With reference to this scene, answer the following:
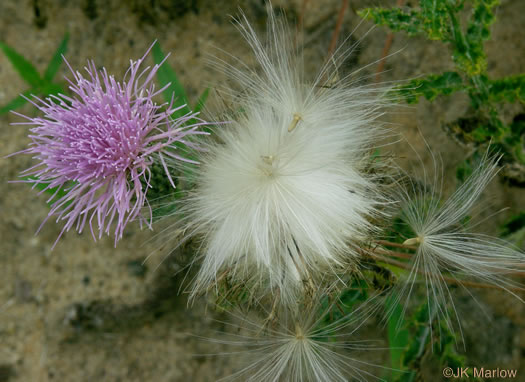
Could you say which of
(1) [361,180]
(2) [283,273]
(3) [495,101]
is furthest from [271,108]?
(3) [495,101]

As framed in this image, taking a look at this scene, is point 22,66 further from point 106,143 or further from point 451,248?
point 451,248

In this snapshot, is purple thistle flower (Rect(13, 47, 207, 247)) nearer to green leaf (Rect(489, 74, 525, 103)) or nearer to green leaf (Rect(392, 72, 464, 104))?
green leaf (Rect(392, 72, 464, 104))

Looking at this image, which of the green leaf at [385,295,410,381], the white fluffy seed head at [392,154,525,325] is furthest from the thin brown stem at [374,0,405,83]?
the green leaf at [385,295,410,381]

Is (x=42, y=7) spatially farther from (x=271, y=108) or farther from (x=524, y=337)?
(x=524, y=337)

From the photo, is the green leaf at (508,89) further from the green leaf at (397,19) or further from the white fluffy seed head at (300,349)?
the white fluffy seed head at (300,349)

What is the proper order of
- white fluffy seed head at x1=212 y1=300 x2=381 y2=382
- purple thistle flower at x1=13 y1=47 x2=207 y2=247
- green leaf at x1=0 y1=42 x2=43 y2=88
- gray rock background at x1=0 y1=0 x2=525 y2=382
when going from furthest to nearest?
gray rock background at x1=0 y1=0 x2=525 y2=382, green leaf at x1=0 y1=42 x2=43 y2=88, white fluffy seed head at x1=212 y1=300 x2=381 y2=382, purple thistle flower at x1=13 y1=47 x2=207 y2=247

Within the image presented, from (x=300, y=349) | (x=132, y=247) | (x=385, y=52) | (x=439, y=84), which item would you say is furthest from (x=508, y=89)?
(x=132, y=247)
